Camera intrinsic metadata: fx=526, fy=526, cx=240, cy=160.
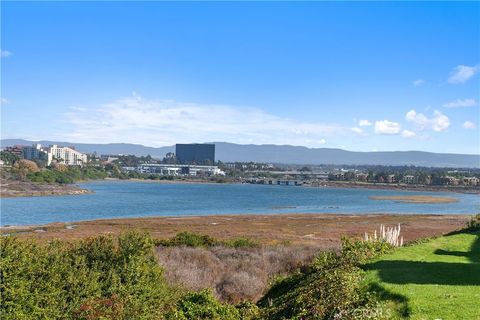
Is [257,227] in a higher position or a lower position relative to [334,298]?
lower

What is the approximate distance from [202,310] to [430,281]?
659 centimetres

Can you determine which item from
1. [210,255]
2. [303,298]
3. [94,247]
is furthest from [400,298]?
[210,255]

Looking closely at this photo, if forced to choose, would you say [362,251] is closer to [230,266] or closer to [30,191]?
[230,266]

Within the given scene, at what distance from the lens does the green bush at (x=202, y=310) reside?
15469 mm

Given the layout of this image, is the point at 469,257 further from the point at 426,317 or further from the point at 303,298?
the point at 426,317

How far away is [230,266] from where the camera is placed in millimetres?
29359

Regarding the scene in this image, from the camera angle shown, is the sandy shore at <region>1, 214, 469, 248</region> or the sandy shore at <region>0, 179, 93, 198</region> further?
the sandy shore at <region>0, 179, 93, 198</region>

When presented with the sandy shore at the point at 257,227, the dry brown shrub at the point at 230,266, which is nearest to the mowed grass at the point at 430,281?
the dry brown shrub at the point at 230,266

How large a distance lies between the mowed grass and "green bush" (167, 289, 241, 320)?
4349mm

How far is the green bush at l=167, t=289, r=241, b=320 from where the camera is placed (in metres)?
15.5

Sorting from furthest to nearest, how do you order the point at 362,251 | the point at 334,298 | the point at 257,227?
the point at 257,227 → the point at 362,251 → the point at 334,298

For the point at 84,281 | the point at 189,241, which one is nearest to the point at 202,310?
the point at 84,281

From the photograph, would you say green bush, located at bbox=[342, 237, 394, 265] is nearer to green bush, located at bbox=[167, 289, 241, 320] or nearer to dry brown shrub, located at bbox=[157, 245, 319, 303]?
dry brown shrub, located at bbox=[157, 245, 319, 303]

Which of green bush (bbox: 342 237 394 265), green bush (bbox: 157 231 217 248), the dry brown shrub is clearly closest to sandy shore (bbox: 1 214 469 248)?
green bush (bbox: 157 231 217 248)
